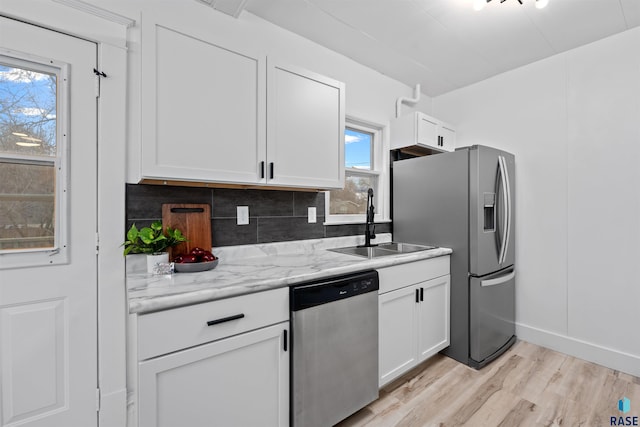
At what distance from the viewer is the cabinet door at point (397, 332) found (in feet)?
6.15

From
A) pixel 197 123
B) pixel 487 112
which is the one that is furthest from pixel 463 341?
pixel 197 123

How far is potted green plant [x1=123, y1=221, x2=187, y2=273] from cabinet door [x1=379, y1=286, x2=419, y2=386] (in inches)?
49.9

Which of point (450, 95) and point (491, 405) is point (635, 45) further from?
point (491, 405)

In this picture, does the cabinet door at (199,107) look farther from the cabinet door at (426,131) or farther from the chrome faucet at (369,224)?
the cabinet door at (426,131)

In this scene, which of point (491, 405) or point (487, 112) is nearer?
point (491, 405)

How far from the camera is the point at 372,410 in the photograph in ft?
5.92

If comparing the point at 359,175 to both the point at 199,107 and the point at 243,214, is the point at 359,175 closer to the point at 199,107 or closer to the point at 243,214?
the point at 243,214

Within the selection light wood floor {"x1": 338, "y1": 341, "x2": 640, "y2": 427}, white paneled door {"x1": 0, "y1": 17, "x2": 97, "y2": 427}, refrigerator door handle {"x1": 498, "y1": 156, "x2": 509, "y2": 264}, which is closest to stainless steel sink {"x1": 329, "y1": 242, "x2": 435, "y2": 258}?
refrigerator door handle {"x1": 498, "y1": 156, "x2": 509, "y2": 264}

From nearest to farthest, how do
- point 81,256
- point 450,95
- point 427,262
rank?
point 81,256
point 427,262
point 450,95

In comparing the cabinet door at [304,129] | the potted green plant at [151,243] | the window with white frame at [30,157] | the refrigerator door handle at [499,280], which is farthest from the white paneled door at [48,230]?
the refrigerator door handle at [499,280]

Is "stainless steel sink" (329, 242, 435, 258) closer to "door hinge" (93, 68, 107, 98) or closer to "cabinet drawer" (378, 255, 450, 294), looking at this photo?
"cabinet drawer" (378, 255, 450, 294)

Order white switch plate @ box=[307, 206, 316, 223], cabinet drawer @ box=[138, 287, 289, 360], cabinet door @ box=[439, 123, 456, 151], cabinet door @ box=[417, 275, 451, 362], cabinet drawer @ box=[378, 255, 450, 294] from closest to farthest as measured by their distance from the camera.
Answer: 1. cabinet drawer @ box=[138, 287, 289, 360]
2. cabinet drawer @ box=[378, 255, 450, 294]
3. cabinet door @ box=[417, 275, 451, 362]
4. white switch plate @ box=[307, 206, 316, 223]
5. cabinet door @ box=[439, 123, 456, 151]

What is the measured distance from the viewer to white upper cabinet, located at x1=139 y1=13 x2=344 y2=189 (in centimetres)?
142

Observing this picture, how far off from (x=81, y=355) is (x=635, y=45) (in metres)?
4.14
